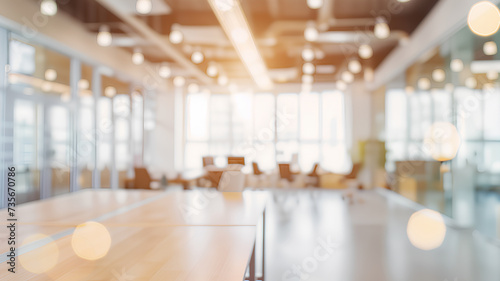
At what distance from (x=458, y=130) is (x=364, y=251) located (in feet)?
9.55

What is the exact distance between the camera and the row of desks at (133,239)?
4.88 feet

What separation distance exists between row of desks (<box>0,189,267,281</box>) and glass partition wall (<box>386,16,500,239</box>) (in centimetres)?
398

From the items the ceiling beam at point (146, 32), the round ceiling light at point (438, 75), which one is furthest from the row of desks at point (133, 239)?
the round ceiling light at point (438, 75)

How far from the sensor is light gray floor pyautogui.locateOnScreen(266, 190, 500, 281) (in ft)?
12.5

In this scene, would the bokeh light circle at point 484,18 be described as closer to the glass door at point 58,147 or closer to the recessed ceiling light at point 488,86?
the recessed ceiling light at point 488,86

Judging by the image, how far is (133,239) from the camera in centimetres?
197

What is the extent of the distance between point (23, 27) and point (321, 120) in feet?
31.0

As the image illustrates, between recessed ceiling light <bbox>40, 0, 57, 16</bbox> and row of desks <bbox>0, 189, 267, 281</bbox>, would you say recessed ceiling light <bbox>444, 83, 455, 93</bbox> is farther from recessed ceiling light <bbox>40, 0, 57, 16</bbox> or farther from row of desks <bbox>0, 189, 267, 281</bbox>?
recessed ceiling light <bbox>40, 0, 57, 16</bbox>

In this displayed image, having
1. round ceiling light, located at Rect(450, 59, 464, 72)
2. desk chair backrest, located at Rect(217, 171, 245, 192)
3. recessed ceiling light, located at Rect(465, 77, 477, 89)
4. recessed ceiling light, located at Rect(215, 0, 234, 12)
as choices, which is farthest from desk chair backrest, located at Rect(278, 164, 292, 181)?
recessed ceiling light, located at Rect(215, 0, 234, 12)

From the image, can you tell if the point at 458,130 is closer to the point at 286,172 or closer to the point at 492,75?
the point at 492,75

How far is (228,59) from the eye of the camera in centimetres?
998

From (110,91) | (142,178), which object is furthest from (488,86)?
(110,91)

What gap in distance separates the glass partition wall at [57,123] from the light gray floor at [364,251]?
4169 mm

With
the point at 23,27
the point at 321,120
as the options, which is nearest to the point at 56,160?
the point at 23,27
